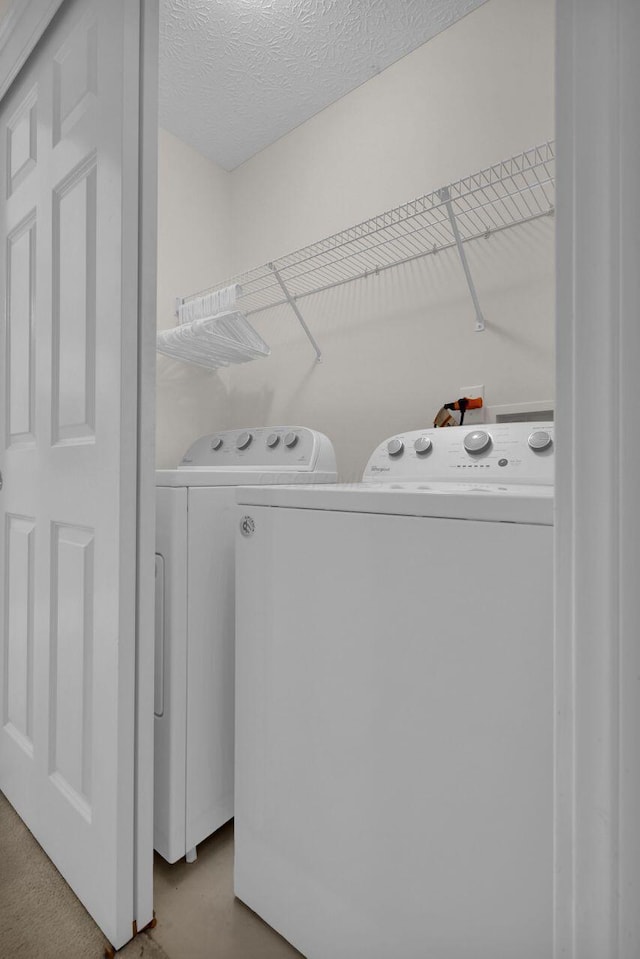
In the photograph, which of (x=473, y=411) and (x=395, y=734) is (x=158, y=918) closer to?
(x=395, y=734)

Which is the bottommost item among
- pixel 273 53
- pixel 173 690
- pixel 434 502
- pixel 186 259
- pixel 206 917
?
pixel 206 917

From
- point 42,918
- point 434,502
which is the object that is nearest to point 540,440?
point 434,502

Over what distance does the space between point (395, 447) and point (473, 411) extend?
11.7 inches

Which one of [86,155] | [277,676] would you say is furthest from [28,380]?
[277,676]

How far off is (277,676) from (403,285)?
1.44 m

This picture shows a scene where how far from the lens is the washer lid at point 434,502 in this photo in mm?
638

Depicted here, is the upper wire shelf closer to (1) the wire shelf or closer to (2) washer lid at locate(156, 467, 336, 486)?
(1) the wire shelf

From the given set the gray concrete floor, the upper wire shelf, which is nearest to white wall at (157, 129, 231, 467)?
the upper wire shelf

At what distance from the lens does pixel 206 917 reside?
1.01 metres

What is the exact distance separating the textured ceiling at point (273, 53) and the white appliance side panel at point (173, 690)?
5.51 feet

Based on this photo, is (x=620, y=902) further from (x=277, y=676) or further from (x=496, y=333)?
(x=496, y=333)

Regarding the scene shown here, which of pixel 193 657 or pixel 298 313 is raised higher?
pixel 298 313

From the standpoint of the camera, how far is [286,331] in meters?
2.17

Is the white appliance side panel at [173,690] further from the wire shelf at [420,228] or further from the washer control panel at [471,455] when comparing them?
the wire shelf at [420,228]
